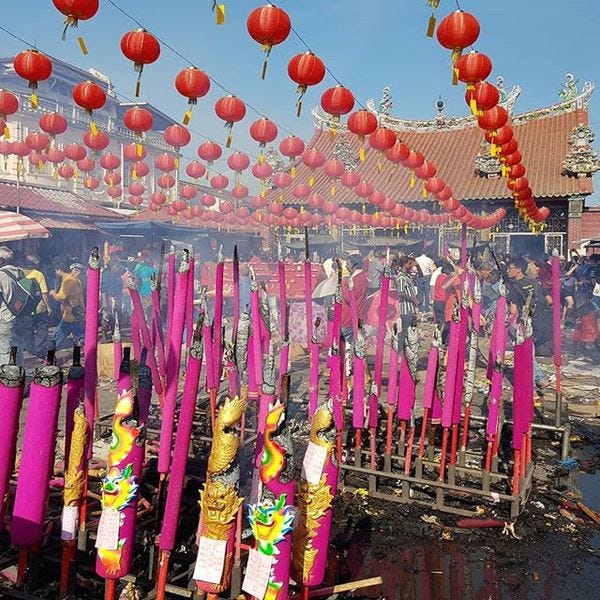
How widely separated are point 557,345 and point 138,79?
202 inches

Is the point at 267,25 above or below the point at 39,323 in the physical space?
above

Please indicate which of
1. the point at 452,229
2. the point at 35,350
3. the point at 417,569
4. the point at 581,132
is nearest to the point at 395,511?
the point at 417,569

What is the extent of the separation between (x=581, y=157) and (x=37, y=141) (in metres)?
14.7

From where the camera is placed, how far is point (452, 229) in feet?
60.0

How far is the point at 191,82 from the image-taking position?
6.80 metres

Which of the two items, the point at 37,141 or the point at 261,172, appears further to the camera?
the point at 261,172

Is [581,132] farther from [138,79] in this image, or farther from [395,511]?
[395,511]

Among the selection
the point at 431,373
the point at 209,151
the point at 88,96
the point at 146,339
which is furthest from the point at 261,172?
the point at 431,373

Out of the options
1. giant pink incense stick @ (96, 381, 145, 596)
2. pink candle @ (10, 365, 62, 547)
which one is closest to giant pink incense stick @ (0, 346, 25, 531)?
pink candle @ (10, 365, 62, 547)

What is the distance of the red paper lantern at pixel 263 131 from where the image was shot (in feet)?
29.9

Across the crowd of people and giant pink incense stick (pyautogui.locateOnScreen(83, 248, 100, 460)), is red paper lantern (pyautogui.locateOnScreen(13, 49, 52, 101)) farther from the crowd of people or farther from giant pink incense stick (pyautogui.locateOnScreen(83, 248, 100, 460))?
giant pink incense stick (pyautogui.locateOnScreen(83, 248, 100, 460))

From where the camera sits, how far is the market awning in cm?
1164

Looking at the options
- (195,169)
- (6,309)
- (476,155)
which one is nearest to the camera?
(6,309)

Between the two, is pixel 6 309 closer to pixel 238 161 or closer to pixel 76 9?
pixel 76 9
